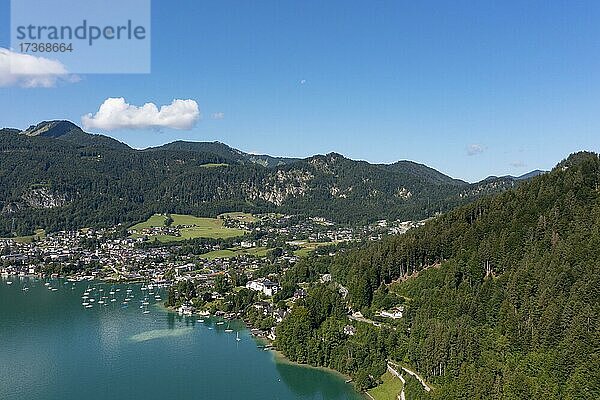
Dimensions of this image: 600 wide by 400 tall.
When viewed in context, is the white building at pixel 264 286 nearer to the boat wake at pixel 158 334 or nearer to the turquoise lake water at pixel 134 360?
the turquoise lake water at pixel 134 360

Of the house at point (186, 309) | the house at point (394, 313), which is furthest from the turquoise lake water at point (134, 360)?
the house at point (394, 313)

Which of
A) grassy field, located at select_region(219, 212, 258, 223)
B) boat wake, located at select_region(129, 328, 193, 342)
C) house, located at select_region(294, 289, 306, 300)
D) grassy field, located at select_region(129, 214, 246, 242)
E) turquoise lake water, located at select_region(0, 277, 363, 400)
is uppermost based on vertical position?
grassy field, located at select_region(219, 212, 258, 223)

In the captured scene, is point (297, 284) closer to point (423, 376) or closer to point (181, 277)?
point (181, 277)

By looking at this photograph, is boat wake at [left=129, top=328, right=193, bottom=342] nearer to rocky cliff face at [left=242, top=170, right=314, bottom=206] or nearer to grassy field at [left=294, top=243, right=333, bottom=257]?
grassy field at [left=294, top=243, right=333, bottom=257]

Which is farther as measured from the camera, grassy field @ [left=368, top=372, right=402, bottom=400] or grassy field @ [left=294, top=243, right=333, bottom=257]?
grassy field @ [left=294, top=243, right=333, bottom=257]

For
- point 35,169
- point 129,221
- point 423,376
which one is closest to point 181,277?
point 423,376

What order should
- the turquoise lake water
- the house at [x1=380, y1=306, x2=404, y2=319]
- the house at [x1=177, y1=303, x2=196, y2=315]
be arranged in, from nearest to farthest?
1. the turquoise lake water
2. the house at [x1=380, y1=306, x2=404, y2=319]
3. the house at [x1=177, y1=303, x2=196, y2=315]

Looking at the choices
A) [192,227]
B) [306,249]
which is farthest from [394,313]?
[192,227]

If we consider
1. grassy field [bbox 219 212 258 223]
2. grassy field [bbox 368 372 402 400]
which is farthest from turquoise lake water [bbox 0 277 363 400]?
grassy field [bbox 219 212 258 223]
